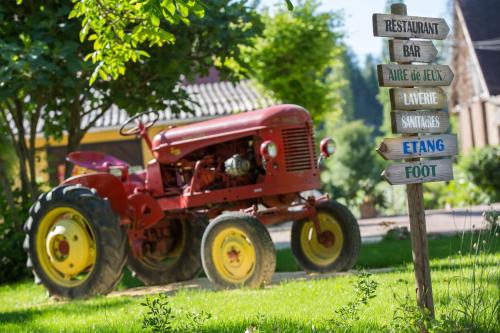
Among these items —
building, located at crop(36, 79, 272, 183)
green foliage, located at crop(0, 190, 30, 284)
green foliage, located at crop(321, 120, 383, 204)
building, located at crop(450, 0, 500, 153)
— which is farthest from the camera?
green foliage, located at crop(321, 120, 383, 204)

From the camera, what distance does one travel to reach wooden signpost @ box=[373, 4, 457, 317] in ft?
17.5

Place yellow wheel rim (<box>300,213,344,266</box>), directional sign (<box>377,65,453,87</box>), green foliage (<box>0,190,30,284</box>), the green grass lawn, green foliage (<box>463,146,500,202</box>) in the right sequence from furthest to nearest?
green foliage (<box>463,146,500,202</box>) < green foliage (<box>0,190,30,284</box>) < yellow wheel rim (<box>300,213,344,266</box>) < the green grass lawn < directional sign (<box>377,65,453,87</box>)

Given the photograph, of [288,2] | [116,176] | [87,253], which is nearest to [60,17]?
[116,176]

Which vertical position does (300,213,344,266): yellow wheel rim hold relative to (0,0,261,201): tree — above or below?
below

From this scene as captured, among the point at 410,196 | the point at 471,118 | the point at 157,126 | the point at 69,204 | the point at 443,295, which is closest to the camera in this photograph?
the point at 410,196

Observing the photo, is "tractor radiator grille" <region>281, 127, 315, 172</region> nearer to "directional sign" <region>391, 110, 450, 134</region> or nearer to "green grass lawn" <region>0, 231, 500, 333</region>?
"green grass lawn" <region>0, 231, 500, 333</region>

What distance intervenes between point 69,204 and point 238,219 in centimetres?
184

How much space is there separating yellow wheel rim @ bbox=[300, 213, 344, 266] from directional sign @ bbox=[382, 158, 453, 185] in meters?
3.58

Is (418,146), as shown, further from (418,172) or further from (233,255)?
(233,255)

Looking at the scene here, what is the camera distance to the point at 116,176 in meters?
9.81

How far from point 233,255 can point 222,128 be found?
53.6 inches

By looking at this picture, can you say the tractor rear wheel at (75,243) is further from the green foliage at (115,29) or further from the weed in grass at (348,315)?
the weed in grass at (348,315)

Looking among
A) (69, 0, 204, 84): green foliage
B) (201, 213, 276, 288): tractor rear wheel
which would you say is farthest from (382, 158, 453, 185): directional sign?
(201, 213, 276, 288): tractor rear wheel

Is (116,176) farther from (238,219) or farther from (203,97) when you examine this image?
(203,97)
